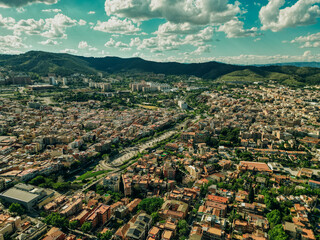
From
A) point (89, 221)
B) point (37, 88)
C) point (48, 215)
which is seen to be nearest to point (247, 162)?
point (89, 221)

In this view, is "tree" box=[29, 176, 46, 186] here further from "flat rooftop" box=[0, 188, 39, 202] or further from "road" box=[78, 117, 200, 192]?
"road" box=[78, 117, 200, 192]

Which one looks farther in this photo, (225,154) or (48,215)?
(225,154)

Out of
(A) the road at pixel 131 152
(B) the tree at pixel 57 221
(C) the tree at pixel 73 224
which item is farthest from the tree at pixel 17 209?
(A) the road at pixel 131 152

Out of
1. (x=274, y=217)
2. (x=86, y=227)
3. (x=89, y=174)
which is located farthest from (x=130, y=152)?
(x=274, y=217)

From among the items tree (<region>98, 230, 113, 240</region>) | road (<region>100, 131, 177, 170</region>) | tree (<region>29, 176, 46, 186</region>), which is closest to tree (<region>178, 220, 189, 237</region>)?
tree (<region>98, 230, 113, 240</region>)

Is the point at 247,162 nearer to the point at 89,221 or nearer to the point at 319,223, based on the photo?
the point at 319,223

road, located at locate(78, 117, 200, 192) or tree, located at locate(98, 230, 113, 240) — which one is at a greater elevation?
tree, located at locate(98, 230, 113, 240)
